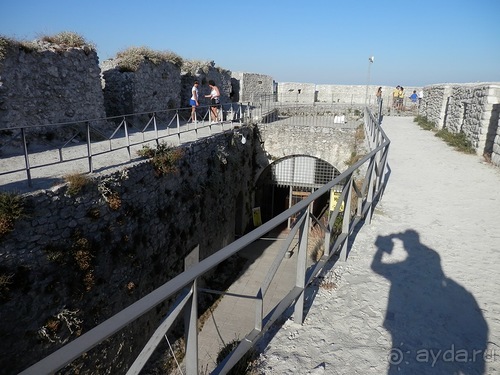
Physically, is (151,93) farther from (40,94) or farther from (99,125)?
(40,94)

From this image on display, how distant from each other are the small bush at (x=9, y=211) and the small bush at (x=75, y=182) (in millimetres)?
823

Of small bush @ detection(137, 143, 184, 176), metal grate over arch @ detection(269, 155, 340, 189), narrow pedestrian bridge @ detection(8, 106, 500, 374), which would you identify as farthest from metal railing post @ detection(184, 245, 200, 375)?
metal grate over arch @ detection(269, 155, 340, 189)

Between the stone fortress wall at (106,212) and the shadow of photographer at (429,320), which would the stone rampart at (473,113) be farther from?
the shadow of photographer at (429,320)

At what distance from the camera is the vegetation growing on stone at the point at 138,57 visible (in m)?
11.9

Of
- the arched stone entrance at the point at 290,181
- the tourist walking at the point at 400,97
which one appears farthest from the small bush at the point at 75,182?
the tourist walking at the point at 400,97

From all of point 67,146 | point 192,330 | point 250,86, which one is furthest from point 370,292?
point 250,86

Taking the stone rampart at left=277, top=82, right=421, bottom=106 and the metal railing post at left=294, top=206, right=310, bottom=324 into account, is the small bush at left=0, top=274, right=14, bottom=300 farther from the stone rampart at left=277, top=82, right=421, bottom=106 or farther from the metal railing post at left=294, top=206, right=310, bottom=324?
the stone rampart at left=277, top=82, right=421, bottom=106

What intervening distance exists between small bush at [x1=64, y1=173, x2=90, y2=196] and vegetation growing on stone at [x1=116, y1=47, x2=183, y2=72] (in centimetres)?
731

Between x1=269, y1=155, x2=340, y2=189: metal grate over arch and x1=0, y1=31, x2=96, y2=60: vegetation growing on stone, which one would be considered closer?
x1=0, y1=31, x2=96, y2=60: vegetation growing on stone

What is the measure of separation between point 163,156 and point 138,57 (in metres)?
5.75

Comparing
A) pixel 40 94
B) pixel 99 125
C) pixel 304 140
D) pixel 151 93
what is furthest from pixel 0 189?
pixel 304 140

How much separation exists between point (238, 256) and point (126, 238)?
6305 mm

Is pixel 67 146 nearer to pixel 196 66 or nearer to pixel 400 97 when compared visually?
pixel 196 66

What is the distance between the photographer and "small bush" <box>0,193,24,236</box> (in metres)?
4.61
